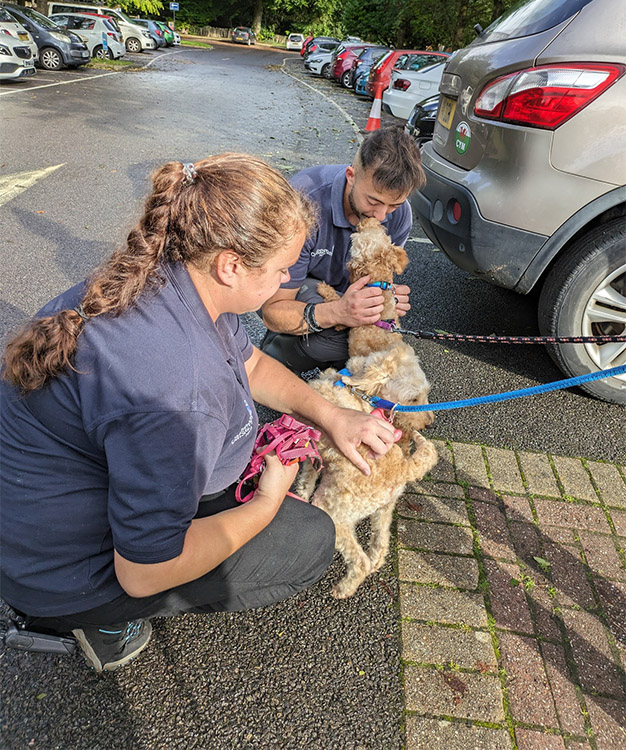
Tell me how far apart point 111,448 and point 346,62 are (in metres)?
26.0

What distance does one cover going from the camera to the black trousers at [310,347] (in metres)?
3.18

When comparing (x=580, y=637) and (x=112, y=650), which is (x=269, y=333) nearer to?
(x=112, y=650)

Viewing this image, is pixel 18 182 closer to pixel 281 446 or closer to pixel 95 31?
pixel 281 446

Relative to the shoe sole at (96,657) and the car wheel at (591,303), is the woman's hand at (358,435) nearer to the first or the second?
the shoe sole at (96,657)

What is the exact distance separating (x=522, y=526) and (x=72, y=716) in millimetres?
2113

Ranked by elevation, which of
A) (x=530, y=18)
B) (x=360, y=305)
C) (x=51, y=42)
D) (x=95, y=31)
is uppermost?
(x=530, y=18)

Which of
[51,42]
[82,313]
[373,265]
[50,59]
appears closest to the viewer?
[82,313]

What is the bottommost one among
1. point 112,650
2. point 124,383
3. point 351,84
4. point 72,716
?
point 351,84

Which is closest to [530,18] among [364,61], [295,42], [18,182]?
[18,182]

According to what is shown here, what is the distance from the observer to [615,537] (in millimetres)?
2658

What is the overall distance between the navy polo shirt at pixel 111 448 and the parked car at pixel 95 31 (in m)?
26.5

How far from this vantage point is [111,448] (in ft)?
4.18

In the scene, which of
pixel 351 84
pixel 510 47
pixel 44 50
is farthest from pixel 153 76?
pixel 510 47

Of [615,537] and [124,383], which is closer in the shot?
[124,383]
